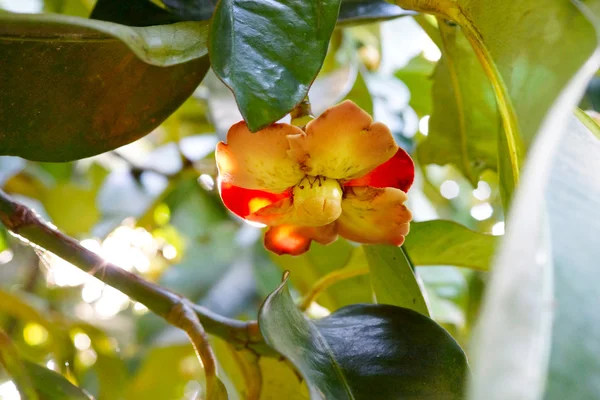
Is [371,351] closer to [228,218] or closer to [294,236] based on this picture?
[294,236]

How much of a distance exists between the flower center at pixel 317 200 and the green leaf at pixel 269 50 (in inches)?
4.1

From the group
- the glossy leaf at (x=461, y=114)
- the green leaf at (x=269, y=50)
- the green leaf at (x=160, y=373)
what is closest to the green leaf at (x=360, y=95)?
the glossy leaf at (x=461, y=114)

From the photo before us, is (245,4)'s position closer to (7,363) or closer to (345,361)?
(345,361)

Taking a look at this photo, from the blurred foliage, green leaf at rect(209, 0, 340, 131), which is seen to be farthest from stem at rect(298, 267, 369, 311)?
green leaf at rect(209, 0, 340, 131)

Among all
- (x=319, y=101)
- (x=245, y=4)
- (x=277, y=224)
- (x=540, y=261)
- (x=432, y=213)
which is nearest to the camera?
(x=540, y=261)

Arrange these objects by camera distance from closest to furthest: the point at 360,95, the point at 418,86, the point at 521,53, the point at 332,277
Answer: the point at 521,53, the point at 332,277, the point at 360,95, the point at 418,86

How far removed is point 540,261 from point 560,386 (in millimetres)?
50

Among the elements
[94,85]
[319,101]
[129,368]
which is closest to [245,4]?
[94,85]

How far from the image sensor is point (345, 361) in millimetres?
517

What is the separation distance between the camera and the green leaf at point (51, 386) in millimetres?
690

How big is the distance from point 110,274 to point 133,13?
0.79 feet

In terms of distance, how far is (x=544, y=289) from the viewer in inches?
10.3

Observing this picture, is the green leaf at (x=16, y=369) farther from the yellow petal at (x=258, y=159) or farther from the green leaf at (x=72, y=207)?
the green leaf at (x=72, y=207)

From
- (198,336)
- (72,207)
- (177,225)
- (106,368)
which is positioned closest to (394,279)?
(198,336)
